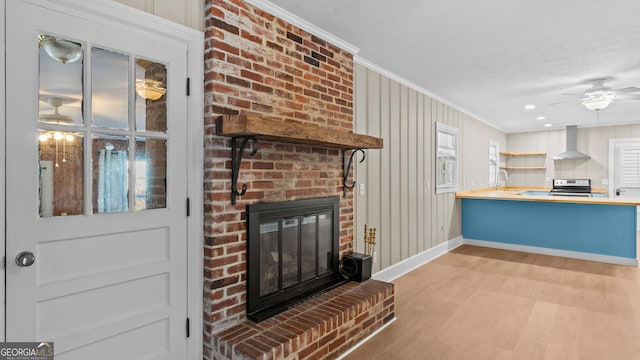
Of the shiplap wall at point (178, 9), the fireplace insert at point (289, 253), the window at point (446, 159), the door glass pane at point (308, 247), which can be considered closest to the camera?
the shiplap wall at point (178, 9)

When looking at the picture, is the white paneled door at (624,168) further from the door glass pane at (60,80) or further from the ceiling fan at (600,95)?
the door glass pane at (60,80)

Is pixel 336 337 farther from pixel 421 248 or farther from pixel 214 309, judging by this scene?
pixel 421 248

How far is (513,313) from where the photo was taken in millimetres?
3027

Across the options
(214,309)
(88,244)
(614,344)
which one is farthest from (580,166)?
(88,244)

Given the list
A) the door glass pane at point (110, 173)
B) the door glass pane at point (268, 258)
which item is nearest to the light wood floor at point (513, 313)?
the door glass pane at point (268, 258)

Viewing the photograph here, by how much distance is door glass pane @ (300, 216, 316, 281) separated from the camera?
107 inches

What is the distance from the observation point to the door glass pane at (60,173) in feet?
5.13

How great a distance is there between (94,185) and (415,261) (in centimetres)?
378

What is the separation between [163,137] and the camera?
1945 millimetres

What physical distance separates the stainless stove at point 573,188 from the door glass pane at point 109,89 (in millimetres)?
7752

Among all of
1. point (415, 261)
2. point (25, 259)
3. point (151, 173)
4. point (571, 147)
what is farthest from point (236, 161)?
point (571, 147)

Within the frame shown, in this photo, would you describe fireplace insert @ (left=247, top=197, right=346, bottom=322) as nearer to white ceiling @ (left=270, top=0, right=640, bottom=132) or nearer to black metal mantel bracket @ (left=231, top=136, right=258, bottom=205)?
black metal mantel bracket @ (left=231, top=136, right=258, bottom=205)

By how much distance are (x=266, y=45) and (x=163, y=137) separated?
0.99 metres

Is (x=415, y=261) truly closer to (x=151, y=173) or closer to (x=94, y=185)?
(x=151, y=173)
